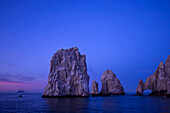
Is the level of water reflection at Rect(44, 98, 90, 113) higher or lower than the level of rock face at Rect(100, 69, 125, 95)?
lower

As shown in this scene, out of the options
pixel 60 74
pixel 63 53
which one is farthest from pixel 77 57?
pixel 60 74

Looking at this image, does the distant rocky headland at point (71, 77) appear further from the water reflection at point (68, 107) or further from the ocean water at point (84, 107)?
the water reflection at point (68, 107)

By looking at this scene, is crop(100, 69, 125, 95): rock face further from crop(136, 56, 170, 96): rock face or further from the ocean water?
the ocean water

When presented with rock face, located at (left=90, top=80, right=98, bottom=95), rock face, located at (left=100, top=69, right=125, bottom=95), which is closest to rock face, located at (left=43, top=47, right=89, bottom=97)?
Answer: rock face, located at (left=90, top=80, right=98, bottom=95)

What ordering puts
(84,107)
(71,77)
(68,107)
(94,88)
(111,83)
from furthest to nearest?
(111,83), (94,88), (71,77), (84,107), (68,107)

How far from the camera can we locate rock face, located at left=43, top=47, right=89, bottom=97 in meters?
74.9

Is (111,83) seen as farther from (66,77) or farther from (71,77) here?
(66,77)

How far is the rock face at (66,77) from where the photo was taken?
7487 cm

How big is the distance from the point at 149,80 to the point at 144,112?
73075 millimetres

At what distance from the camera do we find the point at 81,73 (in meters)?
78.4

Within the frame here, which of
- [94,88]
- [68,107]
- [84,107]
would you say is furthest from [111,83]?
[68,107]

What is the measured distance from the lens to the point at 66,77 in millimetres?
78250

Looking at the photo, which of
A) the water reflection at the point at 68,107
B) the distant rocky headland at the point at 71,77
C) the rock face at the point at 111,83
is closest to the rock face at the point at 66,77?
the distant rocky headland at the point at 71,77

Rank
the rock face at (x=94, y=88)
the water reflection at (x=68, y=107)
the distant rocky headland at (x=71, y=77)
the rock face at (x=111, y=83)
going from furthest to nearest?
the rock face at (x=111, y=83)
the rock face at (x=94, y=88)
the distant rocky headland at (x=71, y=77)
the water reflection at (x=68, y=107)
